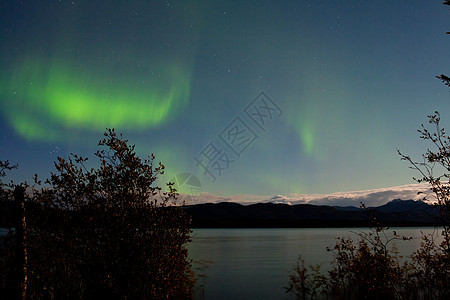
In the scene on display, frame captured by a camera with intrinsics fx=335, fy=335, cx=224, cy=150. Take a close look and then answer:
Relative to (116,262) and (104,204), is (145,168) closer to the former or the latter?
(104,204)

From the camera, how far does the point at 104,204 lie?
15.3m

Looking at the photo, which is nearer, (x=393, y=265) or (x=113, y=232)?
(x=113, y=232)

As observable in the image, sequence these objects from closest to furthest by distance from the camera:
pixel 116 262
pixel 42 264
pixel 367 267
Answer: pixel 116 262 < pixel 42 264 < pixel 367 267

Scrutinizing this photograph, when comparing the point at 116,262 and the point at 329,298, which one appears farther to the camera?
the point at 329,298

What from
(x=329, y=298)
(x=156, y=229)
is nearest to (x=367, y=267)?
(x=329, y=298)

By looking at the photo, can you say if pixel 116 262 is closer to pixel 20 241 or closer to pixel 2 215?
pixel 20 241

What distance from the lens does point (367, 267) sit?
22328 mm

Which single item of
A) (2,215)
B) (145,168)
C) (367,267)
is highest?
(145,168)

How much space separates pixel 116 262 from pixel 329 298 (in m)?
21.1

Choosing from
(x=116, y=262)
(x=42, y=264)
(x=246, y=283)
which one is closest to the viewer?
(x=116, y=262)

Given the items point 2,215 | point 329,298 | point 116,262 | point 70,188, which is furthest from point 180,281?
point 329,298

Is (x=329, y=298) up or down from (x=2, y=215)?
down

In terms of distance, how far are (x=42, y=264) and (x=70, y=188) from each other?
20.7 ft

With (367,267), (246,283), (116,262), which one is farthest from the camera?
(246,283)
